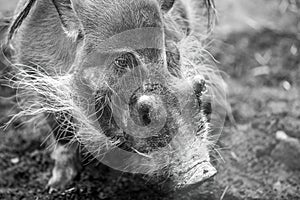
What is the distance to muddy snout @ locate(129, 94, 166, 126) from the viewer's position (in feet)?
6.71

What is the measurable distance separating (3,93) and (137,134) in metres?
1.65

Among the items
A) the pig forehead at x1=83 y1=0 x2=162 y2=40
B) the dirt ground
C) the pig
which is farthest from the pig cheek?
the dirt ground

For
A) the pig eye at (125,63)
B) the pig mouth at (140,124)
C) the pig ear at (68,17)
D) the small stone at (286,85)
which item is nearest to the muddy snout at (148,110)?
the pig mouth at (140,124)

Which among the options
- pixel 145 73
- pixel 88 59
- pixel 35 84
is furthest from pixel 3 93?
pixel 145 73

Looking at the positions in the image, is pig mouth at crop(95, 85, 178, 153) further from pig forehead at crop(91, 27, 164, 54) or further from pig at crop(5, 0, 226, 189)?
pig forehead at crop(91, 27, 164, 54)

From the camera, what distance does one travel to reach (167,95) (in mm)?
2113

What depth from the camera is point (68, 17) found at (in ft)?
7.83

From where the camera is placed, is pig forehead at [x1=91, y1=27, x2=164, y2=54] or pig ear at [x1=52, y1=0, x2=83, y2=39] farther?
pig ear at [x1=52, y1=0, x2=83, y2=39]

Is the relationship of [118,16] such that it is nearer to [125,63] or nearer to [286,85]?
[125,63]

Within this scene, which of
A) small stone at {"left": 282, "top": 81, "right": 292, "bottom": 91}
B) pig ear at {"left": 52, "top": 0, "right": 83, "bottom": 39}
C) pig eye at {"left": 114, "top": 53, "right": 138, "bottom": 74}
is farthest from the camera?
small stone at {"left": 282, "top": 81, "right": 292, "bottom": 91}

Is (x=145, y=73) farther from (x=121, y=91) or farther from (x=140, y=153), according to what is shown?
(x=140, y=153)

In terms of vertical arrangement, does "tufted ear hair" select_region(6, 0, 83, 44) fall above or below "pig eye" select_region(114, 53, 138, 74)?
above

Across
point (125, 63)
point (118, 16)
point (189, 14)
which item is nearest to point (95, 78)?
point (125, 63)

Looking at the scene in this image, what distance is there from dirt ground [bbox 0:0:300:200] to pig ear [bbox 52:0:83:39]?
0.82 metres
